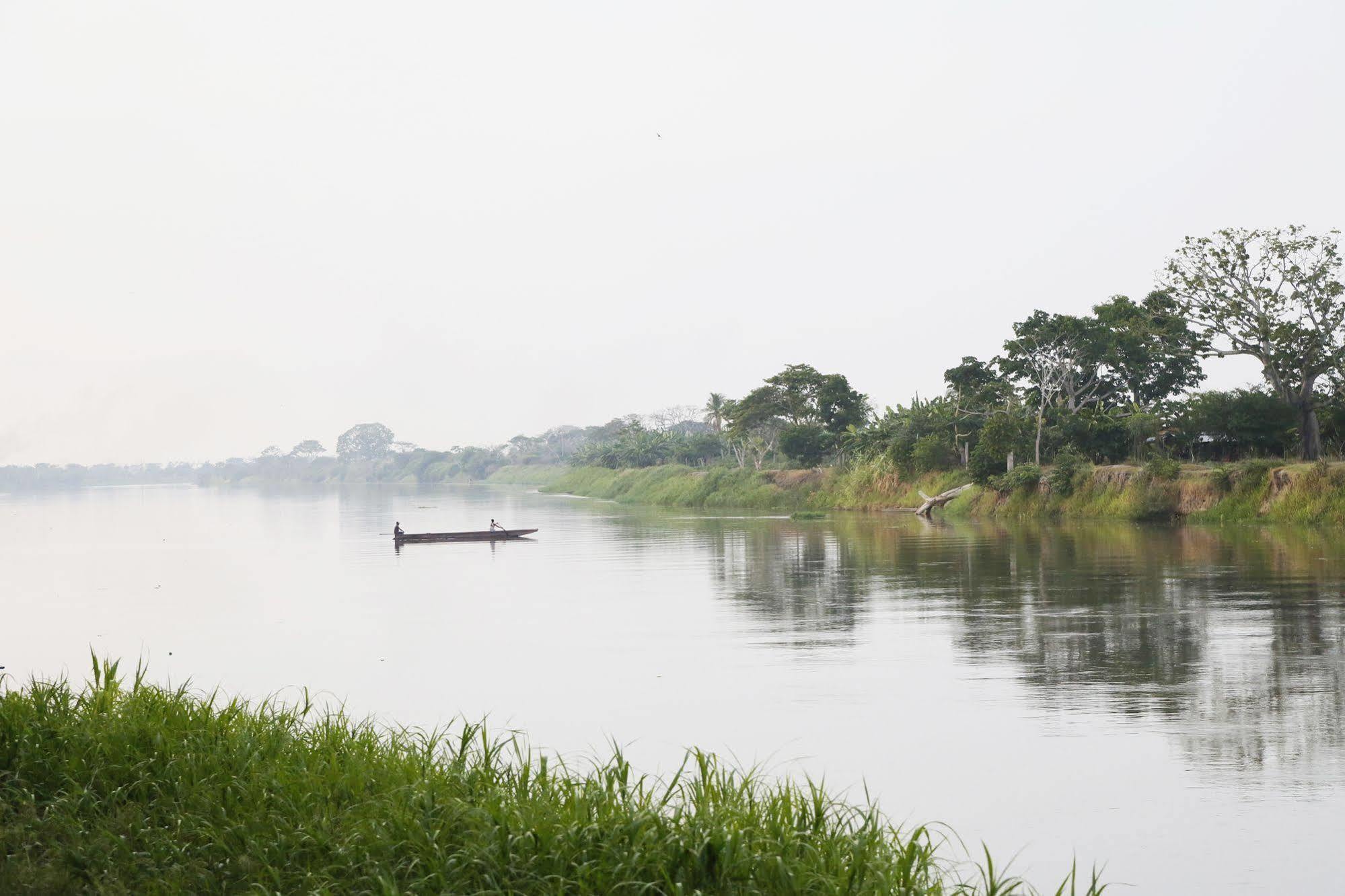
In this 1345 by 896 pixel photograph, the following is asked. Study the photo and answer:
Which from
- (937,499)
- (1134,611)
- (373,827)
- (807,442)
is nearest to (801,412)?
(807,442)

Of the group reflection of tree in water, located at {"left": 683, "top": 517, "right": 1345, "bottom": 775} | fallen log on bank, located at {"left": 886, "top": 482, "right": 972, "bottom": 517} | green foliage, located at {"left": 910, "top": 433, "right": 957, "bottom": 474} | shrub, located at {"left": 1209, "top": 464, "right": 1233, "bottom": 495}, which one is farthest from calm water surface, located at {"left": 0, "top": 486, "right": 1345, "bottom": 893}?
green foliage, located at {"left": 910, "top": 433, "right": 957, "bottom": 474}

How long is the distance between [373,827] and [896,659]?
9.93m

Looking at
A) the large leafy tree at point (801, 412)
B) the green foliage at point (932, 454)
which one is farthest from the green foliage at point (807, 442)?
the green foliage at point (932, 454)

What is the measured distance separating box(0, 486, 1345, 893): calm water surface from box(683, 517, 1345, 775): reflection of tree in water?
0.23 feet

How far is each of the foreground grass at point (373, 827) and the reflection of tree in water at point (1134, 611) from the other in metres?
4.36

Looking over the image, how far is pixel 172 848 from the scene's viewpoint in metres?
6.47

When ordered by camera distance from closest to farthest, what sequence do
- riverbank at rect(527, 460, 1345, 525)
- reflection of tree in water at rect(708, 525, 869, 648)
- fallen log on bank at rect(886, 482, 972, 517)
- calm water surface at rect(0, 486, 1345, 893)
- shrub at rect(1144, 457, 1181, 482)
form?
calm water surface at rect(0, 486, 1345, 893) → reflection of tree in water at rect(708, 525, 869, 648) → riverbank at rect(527, 460, 1345, 525) → shrub at rect(1144, 457, 1181, 482) → fallen log on bank at rect(886, 482, 972, 517)

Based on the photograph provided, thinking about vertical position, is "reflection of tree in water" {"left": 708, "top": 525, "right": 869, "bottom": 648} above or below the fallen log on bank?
below

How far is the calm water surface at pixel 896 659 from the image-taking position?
29.3ft

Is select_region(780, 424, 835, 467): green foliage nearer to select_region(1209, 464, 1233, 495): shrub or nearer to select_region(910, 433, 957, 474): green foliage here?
select_region(910, 433, 957, 474): green foliage

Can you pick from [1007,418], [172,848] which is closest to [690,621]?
[172,848]

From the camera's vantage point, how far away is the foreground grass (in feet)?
19.1

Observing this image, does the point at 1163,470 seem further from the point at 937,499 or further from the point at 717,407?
the point at 717,407

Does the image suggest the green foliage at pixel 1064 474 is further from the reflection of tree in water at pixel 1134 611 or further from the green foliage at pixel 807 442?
the green foliage at pixel 807 442
